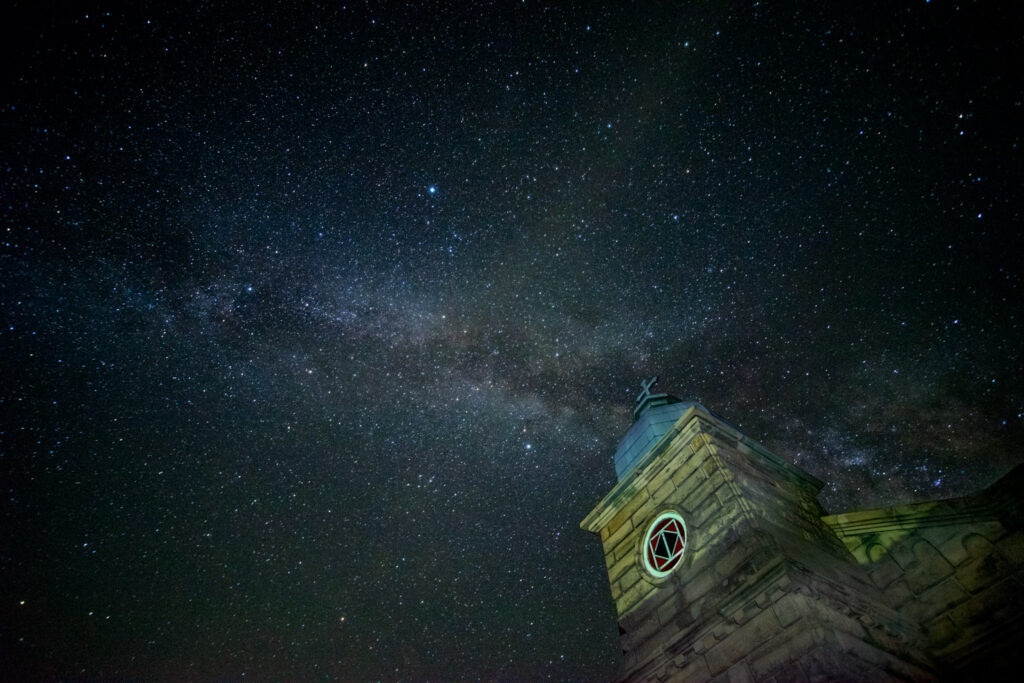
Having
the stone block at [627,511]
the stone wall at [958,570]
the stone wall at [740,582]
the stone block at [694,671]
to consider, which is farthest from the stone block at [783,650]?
the stone block at [627,511]

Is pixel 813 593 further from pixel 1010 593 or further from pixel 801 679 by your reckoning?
pixel 1010 593

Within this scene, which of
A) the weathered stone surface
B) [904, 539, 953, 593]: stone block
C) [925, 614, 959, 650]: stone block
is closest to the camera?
the weathered stone surface

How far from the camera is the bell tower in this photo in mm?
8180

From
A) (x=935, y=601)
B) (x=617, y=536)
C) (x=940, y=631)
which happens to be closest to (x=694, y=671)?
(x=617, y=536)

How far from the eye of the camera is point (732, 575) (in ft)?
31.3

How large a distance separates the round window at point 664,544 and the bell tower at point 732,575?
0.09ft

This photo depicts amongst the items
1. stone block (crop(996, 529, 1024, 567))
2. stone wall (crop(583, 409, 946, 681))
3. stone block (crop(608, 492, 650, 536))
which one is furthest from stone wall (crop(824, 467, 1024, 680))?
stone block (crop(608, 492, 650, 536))

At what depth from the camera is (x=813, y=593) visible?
27.5ft

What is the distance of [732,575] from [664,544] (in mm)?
2395

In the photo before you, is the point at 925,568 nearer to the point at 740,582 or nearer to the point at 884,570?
the point at 884,570

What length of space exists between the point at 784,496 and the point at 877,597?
8.39ft

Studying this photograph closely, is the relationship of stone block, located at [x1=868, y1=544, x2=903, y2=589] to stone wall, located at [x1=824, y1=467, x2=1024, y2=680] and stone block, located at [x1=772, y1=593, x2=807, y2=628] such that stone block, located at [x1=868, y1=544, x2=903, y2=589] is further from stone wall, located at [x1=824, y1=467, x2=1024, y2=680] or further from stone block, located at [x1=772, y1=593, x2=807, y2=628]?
stone block, located at [x1=772, y1=593, x2=807, y2=628]

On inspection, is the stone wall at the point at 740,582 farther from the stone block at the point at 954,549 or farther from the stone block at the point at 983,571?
the stone block at the point at 954,549

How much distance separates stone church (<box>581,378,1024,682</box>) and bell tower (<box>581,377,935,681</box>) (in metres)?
0.03
